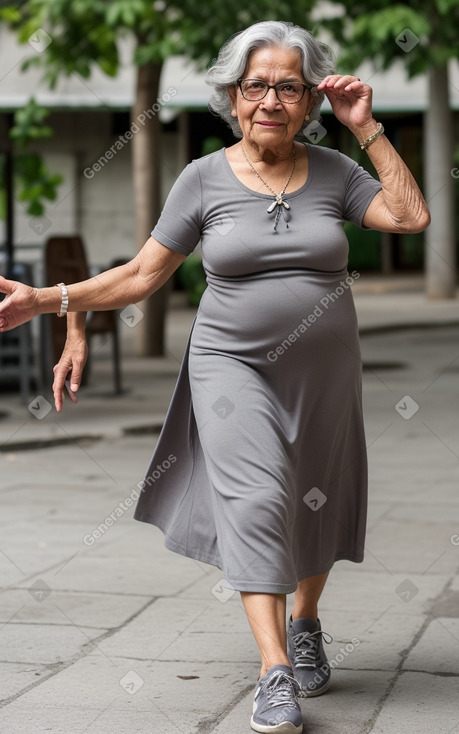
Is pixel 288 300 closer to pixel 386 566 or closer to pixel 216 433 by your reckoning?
pixel 216 433

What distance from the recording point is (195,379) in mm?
3781

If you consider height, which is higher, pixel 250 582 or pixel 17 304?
pixel 17 304

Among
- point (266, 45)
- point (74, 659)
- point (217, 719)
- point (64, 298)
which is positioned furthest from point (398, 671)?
point (266, 45)

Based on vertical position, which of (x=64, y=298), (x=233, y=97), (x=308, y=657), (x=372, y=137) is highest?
(x=233, y=97)

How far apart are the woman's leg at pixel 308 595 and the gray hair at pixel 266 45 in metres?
1.37

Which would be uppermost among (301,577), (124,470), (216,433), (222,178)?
(222,178)

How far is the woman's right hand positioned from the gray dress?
0.30 meters

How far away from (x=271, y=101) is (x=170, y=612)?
2.06m

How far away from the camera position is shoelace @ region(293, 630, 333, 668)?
155 inches

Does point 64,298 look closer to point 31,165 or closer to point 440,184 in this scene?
point 31,165

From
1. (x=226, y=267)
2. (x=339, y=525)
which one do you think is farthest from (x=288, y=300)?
(x=339, y=525)

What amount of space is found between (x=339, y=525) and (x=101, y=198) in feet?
72.5

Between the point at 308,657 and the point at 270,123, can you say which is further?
the point at 308,657

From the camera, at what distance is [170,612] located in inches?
192
